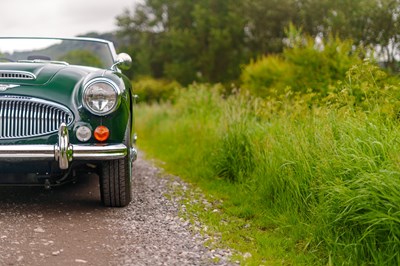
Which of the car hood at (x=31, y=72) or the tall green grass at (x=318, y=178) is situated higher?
the car hood at (x=31, y=72)

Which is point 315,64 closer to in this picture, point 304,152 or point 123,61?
point 123,61

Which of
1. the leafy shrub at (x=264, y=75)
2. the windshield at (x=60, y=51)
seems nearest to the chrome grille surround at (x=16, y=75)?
the windshield at (x=60, y=51)

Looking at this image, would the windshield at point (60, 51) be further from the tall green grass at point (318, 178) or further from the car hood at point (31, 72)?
the tall green grass at point (318, 178)

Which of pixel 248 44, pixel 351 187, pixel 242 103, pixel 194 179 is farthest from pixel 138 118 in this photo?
pixel 248 44

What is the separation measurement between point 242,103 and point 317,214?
447cm

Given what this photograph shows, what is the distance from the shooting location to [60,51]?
270 inches

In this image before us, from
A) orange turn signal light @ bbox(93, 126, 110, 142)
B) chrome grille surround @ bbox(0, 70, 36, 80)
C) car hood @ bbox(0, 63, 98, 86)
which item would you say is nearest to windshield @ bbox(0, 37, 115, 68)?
car hood @ bbox(0, 63, 98, 86)

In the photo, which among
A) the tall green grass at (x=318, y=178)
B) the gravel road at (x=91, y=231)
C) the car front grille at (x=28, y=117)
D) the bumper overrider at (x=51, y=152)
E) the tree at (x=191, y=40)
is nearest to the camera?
the tall green grass at (x=318, y=178)

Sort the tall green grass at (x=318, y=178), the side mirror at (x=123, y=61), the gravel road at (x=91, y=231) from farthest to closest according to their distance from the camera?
the side mirror at (x=123, y=61), the gravel road at (x=91, y=231), the tall green grass at (x=318, y=178)

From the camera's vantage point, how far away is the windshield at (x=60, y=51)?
661 centimetres

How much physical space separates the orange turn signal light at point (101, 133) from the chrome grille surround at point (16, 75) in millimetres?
685

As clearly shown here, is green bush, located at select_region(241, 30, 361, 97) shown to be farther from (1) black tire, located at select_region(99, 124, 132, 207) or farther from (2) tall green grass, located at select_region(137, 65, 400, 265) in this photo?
(1) black tire, located at select_region(99, 124, 132, 207)

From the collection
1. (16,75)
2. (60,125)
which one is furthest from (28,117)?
(16,75)

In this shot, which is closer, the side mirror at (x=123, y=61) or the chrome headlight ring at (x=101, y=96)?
the chrome headlight ring at (x=101, y=96)
